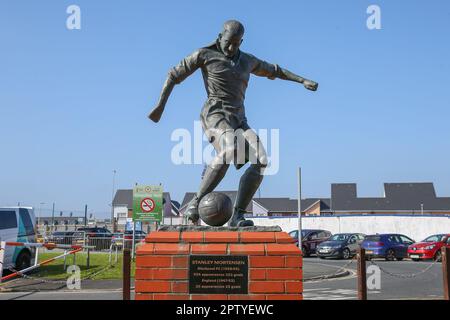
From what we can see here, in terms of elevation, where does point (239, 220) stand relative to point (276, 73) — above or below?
below

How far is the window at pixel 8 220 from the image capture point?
576 inches

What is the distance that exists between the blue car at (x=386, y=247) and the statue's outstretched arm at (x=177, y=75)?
2036 cm

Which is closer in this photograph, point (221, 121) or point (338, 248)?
point (221, 121)

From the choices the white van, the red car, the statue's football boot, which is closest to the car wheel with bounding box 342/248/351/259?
the red car

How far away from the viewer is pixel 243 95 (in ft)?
18.6

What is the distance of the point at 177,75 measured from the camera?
18.2ft

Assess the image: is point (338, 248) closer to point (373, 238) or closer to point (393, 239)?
point (373, 238)

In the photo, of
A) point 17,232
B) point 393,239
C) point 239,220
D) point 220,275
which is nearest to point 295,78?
point 239,220

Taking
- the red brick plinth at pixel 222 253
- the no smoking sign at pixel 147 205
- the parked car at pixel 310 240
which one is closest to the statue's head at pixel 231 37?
the red brick plinth at pixel 222 253

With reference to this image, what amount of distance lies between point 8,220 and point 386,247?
17135mm

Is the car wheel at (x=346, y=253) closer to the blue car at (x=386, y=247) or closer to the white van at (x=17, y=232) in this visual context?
the blue car at (x=386, y=247)
